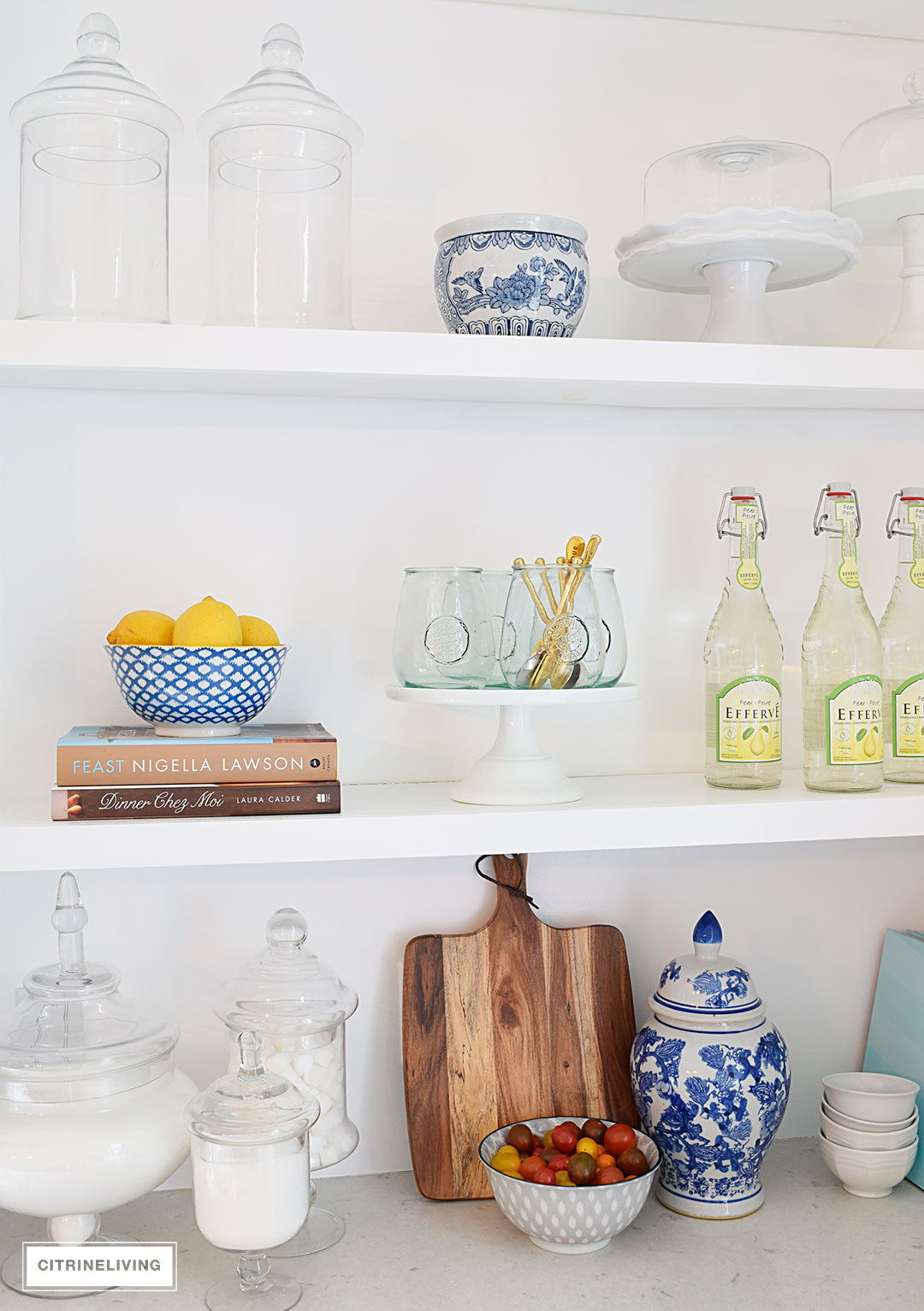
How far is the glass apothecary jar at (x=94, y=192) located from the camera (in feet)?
3.44

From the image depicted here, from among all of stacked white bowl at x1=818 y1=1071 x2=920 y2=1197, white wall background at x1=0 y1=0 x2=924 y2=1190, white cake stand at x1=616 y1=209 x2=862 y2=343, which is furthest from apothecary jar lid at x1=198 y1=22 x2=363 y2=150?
stacked white bowl at x1=818 y1=1071 x2=920 y2=1197

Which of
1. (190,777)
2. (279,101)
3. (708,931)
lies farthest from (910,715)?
(279,101)

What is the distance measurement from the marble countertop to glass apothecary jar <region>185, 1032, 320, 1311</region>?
0.14 ft

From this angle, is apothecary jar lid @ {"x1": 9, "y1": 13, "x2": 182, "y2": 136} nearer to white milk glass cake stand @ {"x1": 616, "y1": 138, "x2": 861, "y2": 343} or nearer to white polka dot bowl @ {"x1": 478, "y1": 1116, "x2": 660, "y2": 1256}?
white milk glass cake stand @ {"x1": 616, "y1": 138, "x2": 861, "y2": 343}

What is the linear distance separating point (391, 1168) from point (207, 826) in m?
0.51

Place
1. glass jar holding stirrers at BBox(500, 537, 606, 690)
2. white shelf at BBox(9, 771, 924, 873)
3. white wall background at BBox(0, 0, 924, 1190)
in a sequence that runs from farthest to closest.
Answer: white wall background at BBox(0, 0, 924, 1190), glass jar holding stirrers at BBox(500, 537, 606, 690), white shelf at BBox(9, 771, 924, 873)

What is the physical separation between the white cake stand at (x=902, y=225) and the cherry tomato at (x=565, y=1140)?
0.87m

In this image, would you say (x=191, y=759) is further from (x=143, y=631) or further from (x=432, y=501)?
(x=432, y=501)

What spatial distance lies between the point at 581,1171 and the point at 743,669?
1.75ft

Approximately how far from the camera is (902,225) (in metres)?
1.22

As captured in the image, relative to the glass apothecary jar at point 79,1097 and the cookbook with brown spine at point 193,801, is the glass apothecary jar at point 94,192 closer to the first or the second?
the cookbook with brown spine at point 193,801

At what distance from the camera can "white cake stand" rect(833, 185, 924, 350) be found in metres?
1.16

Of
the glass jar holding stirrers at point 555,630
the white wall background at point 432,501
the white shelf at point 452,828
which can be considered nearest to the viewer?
the white shelf at point 452,828

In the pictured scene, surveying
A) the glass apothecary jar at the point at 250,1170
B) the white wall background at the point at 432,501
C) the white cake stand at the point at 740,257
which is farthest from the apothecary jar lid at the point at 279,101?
the glass apothecary jar at the point at 250,1170
